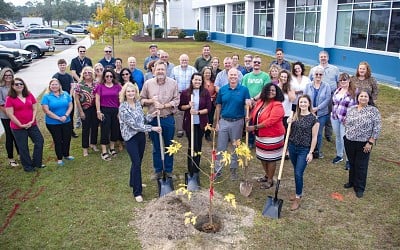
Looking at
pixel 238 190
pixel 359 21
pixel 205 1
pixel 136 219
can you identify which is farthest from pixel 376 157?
pixel 205 1

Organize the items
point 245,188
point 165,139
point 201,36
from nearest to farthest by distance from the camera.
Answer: point 245,188 → point 165,139 → point 201,36

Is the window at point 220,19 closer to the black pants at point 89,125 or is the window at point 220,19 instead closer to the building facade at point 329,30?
the building facade at point 329,30

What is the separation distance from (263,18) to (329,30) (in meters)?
9.65

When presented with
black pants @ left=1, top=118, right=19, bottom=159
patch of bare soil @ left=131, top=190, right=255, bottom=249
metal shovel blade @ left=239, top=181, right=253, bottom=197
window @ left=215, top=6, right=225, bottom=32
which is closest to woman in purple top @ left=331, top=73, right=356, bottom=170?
metal shovel blade @ left=239, top=181, right=253, bottom=197

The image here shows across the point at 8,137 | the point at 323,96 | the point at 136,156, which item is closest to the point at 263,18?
the point at 323,96

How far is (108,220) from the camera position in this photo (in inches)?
201

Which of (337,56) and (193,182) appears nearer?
(193,182)

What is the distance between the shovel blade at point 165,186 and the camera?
575 centimetres

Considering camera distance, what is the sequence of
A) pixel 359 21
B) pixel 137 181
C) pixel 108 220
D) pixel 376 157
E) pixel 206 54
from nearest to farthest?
pixel 108 220 → pixel 137 181 → pixel 376 157 → pixel 206 54 → pixel 359 21

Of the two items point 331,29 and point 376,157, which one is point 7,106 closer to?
point 376,157

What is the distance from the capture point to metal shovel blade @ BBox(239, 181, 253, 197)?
585 centimetres

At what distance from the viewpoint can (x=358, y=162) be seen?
18.9 feet

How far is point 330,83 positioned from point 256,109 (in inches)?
105

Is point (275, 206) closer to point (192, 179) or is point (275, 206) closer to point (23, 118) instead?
point (192, 179)
